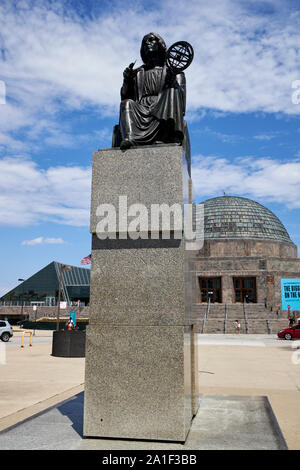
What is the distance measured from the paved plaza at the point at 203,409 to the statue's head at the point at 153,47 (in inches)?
140

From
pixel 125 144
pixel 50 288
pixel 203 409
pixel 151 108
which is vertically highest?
pixel 50 288

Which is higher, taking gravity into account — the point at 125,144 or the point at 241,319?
the point at 125,144

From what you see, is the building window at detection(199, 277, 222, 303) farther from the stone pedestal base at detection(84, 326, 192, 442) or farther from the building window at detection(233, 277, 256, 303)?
the stone pedestal base at detection(84, 326, 192, 442)

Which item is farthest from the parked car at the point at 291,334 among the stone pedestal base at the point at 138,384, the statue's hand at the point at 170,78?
the statue's hand at the point at 170,78

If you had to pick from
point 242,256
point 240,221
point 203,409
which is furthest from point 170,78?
point 240,221

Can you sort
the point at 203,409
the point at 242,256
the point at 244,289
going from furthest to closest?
1. the point at 242,256
2. the point at 244,289
3. the point at 203,409

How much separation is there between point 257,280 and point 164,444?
1106 inches

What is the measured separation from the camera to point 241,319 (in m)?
26.3

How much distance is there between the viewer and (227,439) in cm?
296

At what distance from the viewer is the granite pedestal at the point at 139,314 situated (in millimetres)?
3010

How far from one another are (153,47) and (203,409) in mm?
3742

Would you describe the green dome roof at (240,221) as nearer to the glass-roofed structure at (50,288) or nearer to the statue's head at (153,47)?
the glass-roofed structure at (50,288)

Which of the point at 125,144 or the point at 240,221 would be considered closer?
the point at 125,144

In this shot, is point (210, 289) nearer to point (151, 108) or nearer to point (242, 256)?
point (242, 256)
